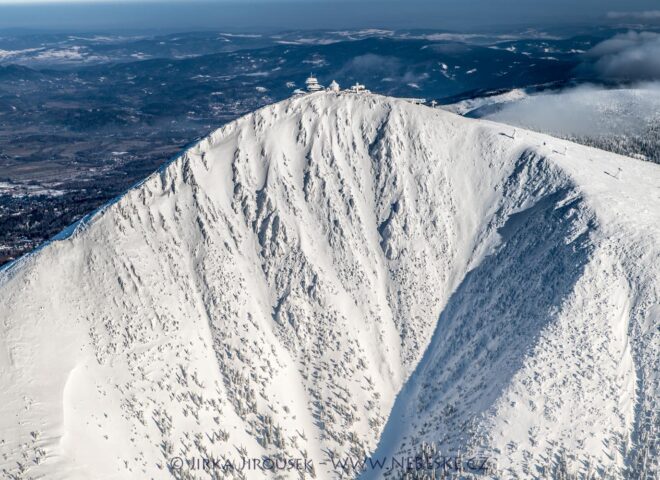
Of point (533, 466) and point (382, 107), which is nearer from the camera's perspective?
point (533, 466)

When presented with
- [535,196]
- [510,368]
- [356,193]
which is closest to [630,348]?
[510,368]

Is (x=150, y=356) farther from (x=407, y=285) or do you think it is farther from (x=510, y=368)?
(x=510, y=368)

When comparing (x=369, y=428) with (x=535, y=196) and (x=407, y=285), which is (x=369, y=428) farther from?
(x=535, y=196)

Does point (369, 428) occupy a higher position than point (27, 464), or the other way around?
point (27, 464)

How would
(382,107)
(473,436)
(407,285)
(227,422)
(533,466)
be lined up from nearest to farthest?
(533,466)
(473,436)
(227,422)
(407,285)
(382,107)

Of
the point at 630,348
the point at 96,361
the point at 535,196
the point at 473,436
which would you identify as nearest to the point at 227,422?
the point at 96,361

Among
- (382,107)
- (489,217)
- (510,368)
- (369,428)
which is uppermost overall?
(382,107)

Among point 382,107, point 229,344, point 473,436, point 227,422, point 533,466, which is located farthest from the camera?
point 382,107
